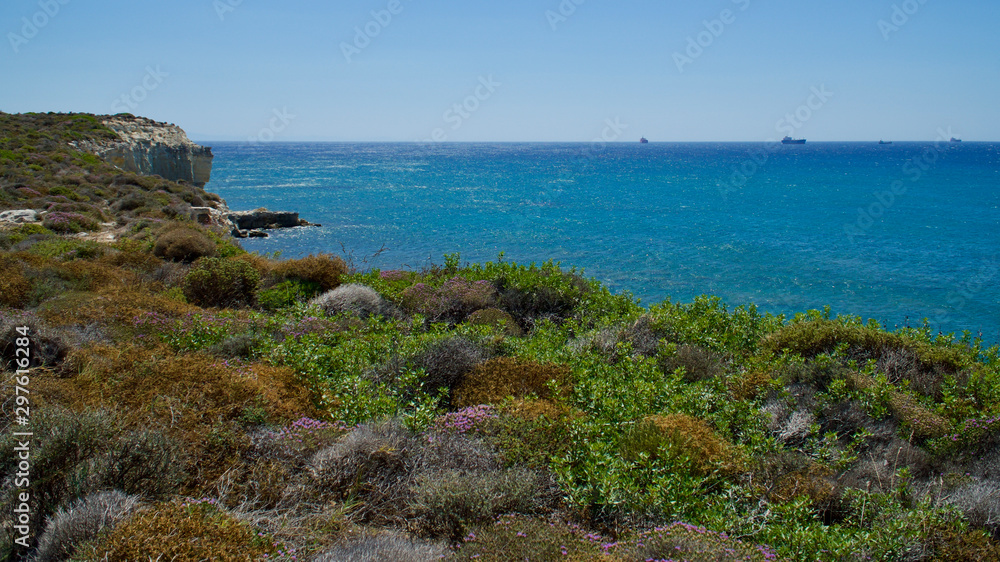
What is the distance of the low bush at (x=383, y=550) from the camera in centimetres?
379

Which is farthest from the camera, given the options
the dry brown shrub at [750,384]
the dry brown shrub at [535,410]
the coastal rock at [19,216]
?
the coastal rock at [19,216]

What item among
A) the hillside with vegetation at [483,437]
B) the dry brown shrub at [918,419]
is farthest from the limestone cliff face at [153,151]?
the dry brown shrub at [918,419]

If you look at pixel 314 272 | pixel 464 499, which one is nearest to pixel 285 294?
pixel 314 272

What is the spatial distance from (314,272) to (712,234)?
1280 inches

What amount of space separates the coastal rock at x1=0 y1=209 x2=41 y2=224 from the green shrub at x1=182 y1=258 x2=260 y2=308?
427 inches

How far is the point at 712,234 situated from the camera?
39.1 metres

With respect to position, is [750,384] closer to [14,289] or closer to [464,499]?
[464,499]

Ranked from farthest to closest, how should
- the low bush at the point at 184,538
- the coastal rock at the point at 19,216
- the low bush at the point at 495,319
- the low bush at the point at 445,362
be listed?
the coastal rock at the point at 19,216, the low bush at the point at 495,319, the low bush at the point at 445,362, the low bush at the point at 184,538

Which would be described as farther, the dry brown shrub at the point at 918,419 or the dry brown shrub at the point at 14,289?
the dry brown shrub at the point at 14,289

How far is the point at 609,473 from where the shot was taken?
481 centimetres

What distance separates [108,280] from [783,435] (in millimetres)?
11585

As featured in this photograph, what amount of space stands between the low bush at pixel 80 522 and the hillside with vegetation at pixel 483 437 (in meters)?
0.02

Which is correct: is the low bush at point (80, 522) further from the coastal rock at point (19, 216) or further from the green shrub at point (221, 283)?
the coastal rock at point (19, 216)

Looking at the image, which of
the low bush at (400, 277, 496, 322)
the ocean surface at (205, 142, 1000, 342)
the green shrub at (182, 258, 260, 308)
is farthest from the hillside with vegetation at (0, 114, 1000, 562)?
the ocean surface at (205, 142, 1000, 342)
